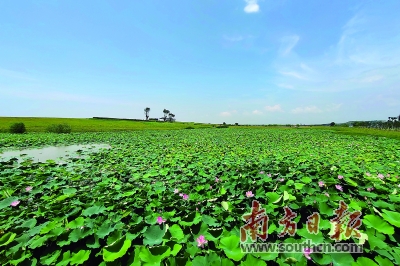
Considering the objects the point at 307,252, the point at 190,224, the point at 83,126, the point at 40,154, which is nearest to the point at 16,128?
the point at 83,126

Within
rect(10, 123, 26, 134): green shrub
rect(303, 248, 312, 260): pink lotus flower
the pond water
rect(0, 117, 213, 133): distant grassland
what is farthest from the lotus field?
rect(0, 117, 213, 133): distant grassland

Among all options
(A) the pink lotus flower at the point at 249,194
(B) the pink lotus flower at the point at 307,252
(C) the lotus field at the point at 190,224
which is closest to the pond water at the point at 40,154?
(C) the lotus field at the point at 190,224

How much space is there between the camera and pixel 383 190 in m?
2.46

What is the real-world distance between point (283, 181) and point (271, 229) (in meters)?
1.50

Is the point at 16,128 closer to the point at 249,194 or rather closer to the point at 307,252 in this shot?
the point at 249,194

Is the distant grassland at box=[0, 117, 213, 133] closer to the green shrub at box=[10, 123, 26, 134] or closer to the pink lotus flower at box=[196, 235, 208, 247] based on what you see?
the green shrub at box=[10, 123, 26, 134]

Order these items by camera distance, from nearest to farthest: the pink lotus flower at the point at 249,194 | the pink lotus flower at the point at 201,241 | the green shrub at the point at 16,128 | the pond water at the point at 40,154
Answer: the pink lotus flower at the point at 201,241, the pink lotus flower at the point at 249,194, the pond water at the point at 40,154, the green shrub at the point at 16,128

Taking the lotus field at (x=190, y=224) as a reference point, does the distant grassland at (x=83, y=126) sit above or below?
above

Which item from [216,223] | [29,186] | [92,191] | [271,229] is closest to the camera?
[271,229]

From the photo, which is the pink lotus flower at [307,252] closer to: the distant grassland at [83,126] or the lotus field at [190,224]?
the lotus field at [190,224]

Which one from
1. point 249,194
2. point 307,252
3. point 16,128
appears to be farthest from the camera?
point 16,128

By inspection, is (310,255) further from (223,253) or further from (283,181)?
(283,181)

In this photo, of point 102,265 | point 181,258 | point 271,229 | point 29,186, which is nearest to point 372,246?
point 271,229

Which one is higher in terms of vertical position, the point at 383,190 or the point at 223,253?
the point at 383,190
